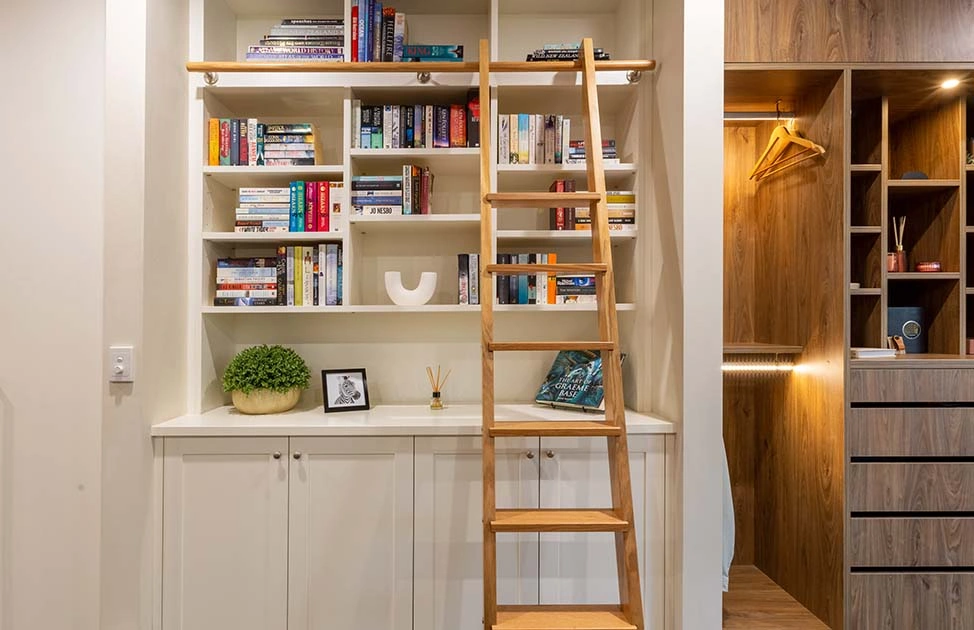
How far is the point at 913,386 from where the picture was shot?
2473 millimetres

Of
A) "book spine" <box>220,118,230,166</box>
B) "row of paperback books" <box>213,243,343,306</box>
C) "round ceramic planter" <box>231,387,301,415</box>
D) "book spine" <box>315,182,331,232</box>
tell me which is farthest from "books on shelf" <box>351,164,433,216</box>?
"round ceramic planter" <box>231,387,301,415</box>

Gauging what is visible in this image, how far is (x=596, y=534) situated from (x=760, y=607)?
1.30 meters

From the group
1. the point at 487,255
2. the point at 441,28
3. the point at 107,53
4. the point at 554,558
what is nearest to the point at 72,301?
the point at 107,53

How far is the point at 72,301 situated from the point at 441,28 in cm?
196

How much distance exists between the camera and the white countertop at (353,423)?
2.06 meters

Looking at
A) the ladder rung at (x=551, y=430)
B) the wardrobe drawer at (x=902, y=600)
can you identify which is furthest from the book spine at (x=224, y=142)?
the wardrobe drawer at (x=902, y=600)

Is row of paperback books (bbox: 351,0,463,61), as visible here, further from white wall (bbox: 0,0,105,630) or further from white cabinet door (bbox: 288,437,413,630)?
white cabinet door (bbox: 288,437,413,630)

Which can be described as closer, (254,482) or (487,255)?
(487,255)

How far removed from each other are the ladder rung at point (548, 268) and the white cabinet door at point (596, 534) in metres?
0.64

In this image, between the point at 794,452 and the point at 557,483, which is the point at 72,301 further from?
the point at 794,452

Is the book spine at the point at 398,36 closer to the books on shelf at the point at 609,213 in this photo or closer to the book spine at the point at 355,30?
the book spine at the point at 355,30

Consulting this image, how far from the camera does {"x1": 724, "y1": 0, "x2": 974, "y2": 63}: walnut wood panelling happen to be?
97.3 inches

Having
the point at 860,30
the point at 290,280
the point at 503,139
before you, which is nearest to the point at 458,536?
the point at 290,280

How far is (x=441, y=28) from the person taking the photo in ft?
8.70
